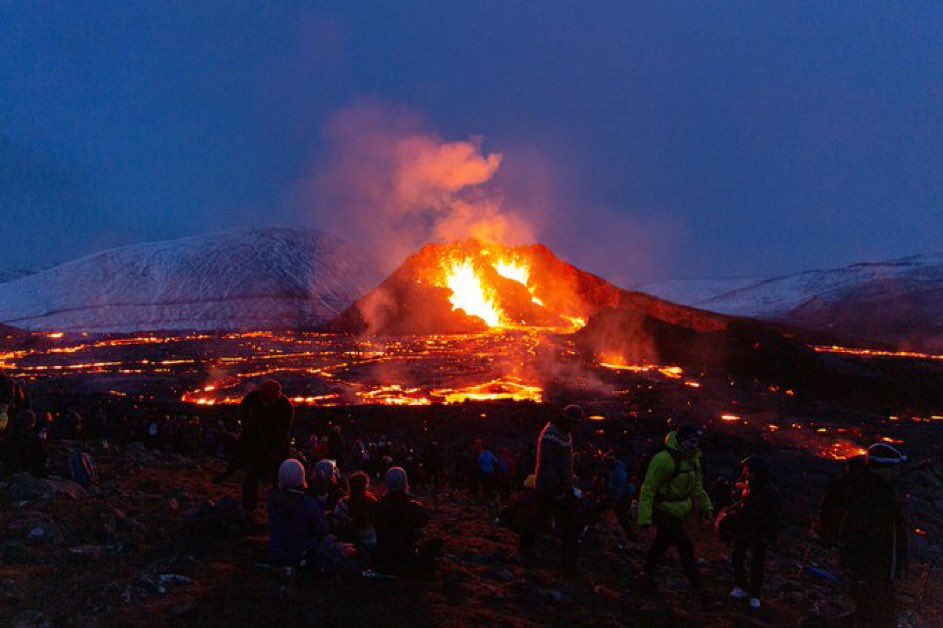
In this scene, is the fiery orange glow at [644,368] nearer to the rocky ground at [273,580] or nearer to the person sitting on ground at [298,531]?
the rocky ground at [273,580]

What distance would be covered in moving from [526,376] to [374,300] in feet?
128

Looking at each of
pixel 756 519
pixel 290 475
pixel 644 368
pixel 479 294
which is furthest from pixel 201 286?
pixel 756 519

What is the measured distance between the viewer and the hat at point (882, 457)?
5.41 metres

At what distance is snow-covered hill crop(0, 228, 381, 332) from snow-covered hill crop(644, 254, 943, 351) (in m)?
81.5

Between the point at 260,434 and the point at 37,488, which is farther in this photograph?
the point at 37,488

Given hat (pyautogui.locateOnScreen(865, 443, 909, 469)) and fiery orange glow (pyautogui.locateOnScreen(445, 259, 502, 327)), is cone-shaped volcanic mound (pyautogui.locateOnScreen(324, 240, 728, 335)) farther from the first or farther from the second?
hat (pyautogui.locateOnScreen(865, 443, 909, 469))

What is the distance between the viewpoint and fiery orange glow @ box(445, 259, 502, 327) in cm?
6906

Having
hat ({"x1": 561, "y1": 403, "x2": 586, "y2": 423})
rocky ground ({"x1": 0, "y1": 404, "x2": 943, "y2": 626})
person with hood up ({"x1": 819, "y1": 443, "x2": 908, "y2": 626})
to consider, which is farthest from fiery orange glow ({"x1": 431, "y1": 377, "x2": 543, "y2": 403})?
person with hood up ({"x1": 819, "y1": 443, "x2": 908, "y2": 626})

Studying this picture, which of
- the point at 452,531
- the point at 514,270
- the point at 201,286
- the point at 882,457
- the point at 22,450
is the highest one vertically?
the point at 201,286

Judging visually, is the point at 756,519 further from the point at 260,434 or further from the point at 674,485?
the point at 260,434

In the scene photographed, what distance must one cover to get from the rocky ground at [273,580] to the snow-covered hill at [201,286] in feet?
284

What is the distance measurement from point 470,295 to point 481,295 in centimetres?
127

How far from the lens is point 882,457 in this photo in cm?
543

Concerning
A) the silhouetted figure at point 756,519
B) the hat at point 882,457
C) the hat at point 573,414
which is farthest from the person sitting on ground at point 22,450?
the hat at point 882,457
